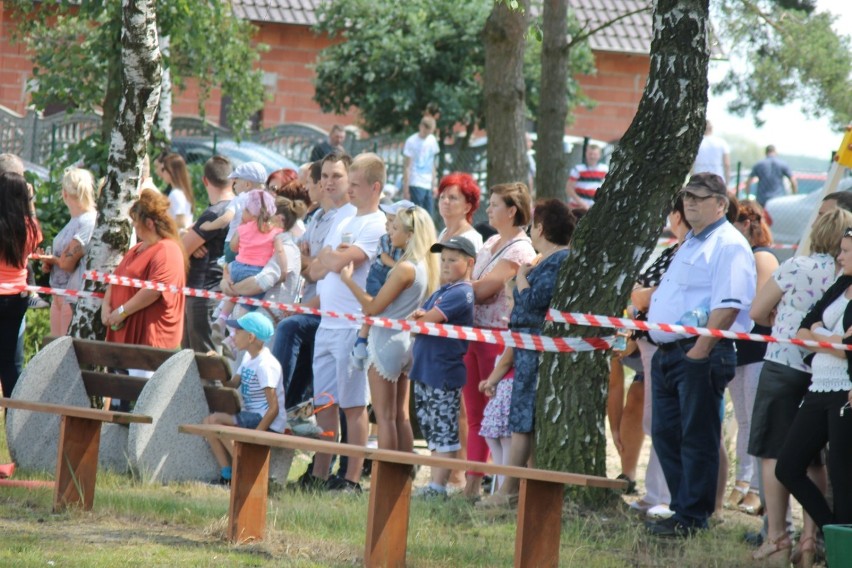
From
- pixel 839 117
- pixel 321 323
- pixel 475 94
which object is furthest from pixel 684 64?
pixel 839 117

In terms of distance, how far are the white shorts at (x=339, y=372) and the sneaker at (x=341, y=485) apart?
1.55 ft

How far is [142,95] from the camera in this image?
9750mm

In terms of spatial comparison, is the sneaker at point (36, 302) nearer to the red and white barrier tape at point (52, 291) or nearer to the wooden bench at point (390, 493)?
the red and white barrier tape at point (52, 291)

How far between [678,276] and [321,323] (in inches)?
99.9

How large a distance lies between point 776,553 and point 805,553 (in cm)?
14

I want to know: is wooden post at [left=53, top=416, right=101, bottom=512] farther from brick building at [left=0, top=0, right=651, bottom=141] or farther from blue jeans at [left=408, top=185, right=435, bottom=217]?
brick building at [left=0, top=0, right=651, bottom=141]

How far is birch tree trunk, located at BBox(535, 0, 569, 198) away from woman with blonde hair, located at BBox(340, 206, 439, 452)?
546 cm

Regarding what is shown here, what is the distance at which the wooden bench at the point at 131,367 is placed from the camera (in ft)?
28.9

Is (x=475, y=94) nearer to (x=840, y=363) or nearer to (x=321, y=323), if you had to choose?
(x=321, y=323)

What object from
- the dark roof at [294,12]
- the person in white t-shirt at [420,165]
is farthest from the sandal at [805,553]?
the dark roof at [294,12]

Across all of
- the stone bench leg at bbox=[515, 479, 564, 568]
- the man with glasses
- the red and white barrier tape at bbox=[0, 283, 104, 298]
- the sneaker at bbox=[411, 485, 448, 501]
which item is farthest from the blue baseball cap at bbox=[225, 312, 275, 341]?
the stone bench leg at bbox=[515, 479, 564, 568]

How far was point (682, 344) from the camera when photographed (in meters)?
7.49

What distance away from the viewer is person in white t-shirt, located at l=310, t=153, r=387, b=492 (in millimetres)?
8867

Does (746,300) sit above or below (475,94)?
below
